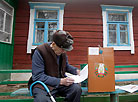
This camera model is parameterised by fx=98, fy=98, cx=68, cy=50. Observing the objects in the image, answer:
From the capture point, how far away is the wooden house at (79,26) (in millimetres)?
3926

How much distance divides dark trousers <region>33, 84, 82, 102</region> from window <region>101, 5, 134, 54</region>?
3277mm

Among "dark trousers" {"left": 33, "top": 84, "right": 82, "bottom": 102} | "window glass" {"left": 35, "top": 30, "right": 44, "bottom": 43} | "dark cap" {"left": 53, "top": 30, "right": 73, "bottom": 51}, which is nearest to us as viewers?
"dark trousers" {"left": 33, "top": 84, "right": 82, "bottom": 102}

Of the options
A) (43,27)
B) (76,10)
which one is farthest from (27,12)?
(76,10)

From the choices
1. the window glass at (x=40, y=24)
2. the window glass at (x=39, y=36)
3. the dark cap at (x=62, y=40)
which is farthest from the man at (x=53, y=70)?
the window glass at (x=40, y=24)

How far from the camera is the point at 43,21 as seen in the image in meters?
4.02

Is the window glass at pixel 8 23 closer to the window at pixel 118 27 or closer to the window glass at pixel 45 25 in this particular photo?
the window glass at pixel 45 25

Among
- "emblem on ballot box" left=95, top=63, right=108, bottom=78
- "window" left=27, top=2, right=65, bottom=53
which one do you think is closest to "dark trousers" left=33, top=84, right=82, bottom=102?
"emblem on ballot box" left=95, top=63, right=108, bottom=78

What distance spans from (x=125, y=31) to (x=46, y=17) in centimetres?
346

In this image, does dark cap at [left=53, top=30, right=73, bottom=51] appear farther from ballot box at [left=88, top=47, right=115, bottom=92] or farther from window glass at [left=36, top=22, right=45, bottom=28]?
window glass at [left=36, top=22, right=45, bottom=28]

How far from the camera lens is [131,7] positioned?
4250 mm

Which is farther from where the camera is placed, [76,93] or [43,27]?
[43,27]

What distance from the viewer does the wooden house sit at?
12.9ft

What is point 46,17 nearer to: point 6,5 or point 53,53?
point 6,5

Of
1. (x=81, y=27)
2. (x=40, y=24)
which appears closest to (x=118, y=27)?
(x=81, y=27)
